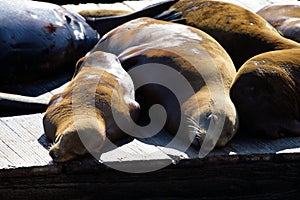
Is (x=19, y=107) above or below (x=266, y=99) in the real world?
below

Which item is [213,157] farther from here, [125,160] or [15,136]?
[15,136]

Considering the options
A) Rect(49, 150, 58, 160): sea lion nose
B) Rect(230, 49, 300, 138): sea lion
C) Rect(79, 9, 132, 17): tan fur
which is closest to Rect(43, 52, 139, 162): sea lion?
Rect(49, 150, 58, 160): sea lion nose

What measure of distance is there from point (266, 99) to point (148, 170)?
0.72 meters

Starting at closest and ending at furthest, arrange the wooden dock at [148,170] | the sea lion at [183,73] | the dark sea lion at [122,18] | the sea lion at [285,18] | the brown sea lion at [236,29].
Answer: the wooden dock at [148,170]
the sea lion at [183,73]
the brown sea lion at [236,29]
the sea lion at [285,18]
the dark sea lion at [122,18]

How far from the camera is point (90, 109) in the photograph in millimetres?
3939

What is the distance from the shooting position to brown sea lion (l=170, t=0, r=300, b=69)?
16.0 ft

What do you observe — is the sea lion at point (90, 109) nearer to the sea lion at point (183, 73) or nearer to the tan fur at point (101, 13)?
the sea lion at point (183, 73)

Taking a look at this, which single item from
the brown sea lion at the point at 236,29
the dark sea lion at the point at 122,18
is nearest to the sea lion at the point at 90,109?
the brown sea lion at the point at 236,29

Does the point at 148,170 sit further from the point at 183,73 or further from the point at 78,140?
the point at 183,73

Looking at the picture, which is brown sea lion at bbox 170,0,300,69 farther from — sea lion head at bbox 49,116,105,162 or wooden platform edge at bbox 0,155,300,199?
sea lion head at bbox 49,116,105,162

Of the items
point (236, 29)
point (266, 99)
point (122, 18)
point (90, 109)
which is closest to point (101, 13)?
point (122, 18)

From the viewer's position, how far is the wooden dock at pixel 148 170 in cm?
390

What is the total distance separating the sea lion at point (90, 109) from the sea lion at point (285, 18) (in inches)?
50.3

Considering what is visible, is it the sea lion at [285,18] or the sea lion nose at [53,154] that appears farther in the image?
the sea lion at [285,18]
